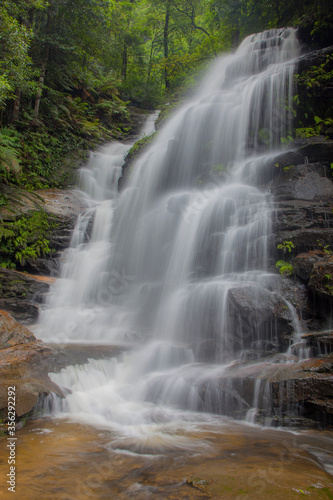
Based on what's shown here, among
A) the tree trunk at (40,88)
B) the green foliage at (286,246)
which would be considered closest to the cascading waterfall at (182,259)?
the green foliage at (286,246)

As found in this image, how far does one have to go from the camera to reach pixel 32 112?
15.6 metres

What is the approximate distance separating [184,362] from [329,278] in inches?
127

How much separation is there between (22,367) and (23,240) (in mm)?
6346

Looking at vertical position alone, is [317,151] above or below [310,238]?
above

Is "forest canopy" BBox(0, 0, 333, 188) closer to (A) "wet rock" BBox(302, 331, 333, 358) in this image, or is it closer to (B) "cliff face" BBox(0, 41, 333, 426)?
(B) "cliff face" BBox(0, 41, 333, 426)

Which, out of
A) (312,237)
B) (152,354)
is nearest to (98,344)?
(152,354)

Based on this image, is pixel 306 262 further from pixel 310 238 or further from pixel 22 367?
pixel 22 367

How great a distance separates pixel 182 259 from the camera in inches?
363

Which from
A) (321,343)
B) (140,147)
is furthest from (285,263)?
(140,147)

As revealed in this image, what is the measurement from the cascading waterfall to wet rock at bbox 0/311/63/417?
463 millimetres

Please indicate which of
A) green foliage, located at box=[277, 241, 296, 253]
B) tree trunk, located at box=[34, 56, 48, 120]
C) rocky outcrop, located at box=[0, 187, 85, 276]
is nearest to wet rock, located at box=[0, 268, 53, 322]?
rocky outcrop, located at box=[0, 187, 85, 276]

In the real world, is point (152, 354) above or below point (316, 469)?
above

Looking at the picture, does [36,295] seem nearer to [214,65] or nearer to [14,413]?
[14,413]

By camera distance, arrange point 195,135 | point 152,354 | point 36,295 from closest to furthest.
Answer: point 152,354 < point 36,295 < point 195,135
